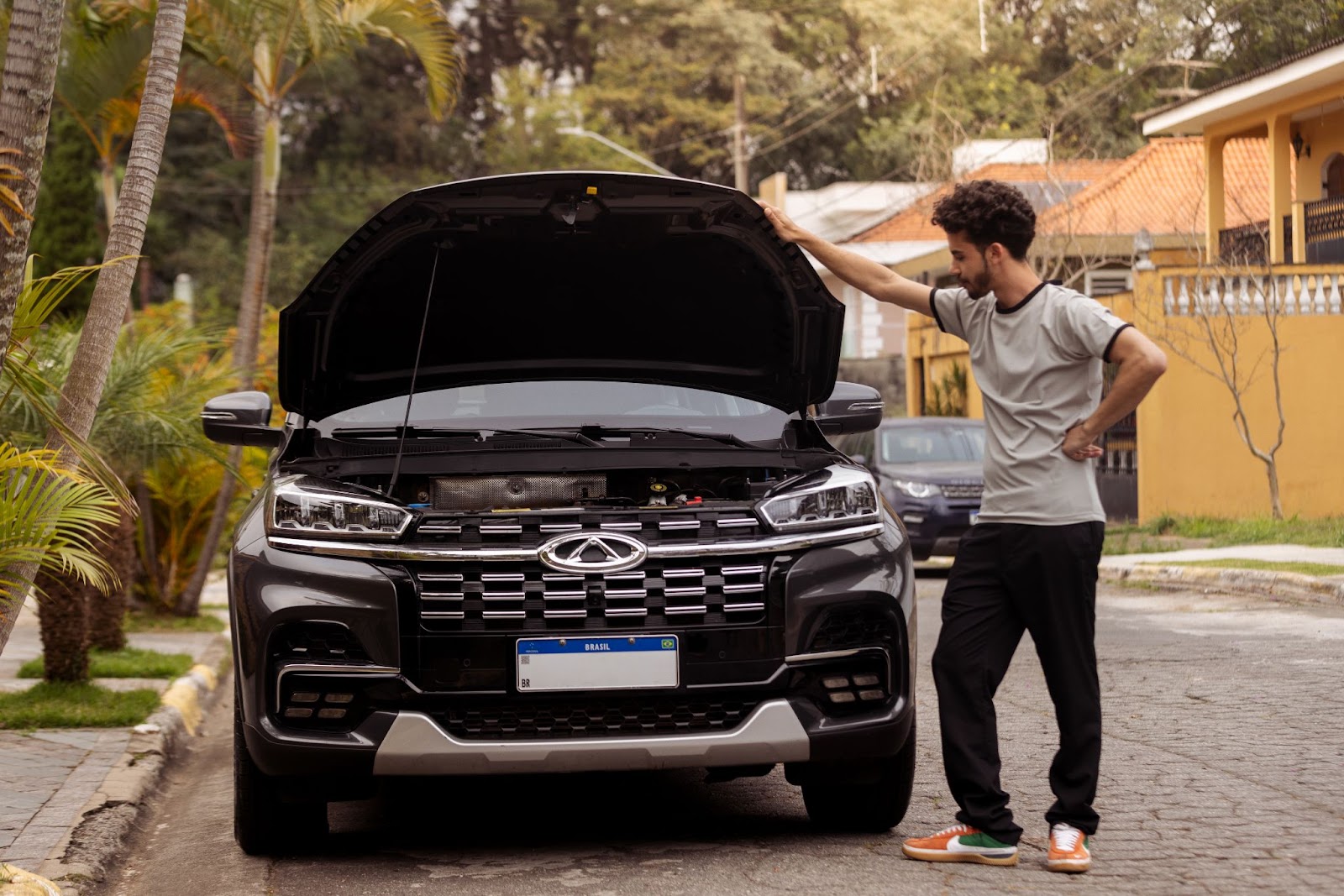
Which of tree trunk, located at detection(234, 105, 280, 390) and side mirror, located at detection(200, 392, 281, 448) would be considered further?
tree trunk, located at detection(234, 105, 280, 390)

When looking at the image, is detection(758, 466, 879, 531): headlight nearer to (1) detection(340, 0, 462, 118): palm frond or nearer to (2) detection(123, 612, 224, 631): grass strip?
(1) detection(340, 0, 462, 118): palm frond

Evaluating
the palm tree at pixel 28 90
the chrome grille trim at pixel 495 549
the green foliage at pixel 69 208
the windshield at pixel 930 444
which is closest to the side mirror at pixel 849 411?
the chrome grille trim at pixel 495 549

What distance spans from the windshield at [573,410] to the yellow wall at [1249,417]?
568 inches

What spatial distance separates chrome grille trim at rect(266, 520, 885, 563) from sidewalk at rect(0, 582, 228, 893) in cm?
123

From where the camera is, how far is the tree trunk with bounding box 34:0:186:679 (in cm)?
621

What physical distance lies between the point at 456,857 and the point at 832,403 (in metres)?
2.02

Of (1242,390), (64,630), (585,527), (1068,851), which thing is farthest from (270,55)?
(1242,390)

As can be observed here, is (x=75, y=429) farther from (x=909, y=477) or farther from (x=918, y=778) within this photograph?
(x=909, y=477)

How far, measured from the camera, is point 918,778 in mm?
6230

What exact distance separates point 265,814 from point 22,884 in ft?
2.42

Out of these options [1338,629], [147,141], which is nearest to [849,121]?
[1338,629]

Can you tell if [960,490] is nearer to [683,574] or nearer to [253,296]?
[253,296]

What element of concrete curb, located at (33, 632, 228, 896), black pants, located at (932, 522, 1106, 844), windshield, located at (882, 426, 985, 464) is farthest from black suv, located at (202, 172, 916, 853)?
windshield, located at (882, 426, 985, 464)

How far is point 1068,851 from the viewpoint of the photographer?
4711mm
